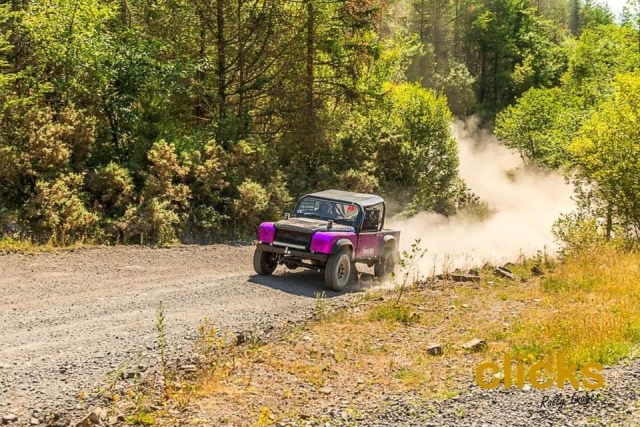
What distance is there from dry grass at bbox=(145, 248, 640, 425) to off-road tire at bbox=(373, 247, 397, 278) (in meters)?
1.12

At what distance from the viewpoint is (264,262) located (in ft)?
45.9

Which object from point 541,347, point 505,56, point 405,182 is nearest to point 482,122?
point 505,56

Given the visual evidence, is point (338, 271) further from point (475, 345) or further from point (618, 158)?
point (618, 158)

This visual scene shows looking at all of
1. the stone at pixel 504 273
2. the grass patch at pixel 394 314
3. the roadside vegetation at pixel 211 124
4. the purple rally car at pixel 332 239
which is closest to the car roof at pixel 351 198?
the purple rally car at pixel 332 239

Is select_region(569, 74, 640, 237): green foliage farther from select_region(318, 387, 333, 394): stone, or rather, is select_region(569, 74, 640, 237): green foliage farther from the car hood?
select_region(318, 387, 333, 394): stone

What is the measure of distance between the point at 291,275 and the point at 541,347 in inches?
255

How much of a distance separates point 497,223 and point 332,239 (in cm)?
1718

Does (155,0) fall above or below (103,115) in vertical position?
above

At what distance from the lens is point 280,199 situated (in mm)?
20750

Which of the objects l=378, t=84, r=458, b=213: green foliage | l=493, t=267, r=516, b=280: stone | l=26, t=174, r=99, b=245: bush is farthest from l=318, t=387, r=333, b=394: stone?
l=378, t=84, r=458, b=213: green foliage

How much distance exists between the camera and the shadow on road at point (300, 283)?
12.9 m

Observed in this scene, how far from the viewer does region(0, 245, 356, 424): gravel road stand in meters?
7.48

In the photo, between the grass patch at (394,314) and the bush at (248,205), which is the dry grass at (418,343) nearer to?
the grass patch at (394,314)

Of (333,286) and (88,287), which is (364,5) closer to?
(333,286)
